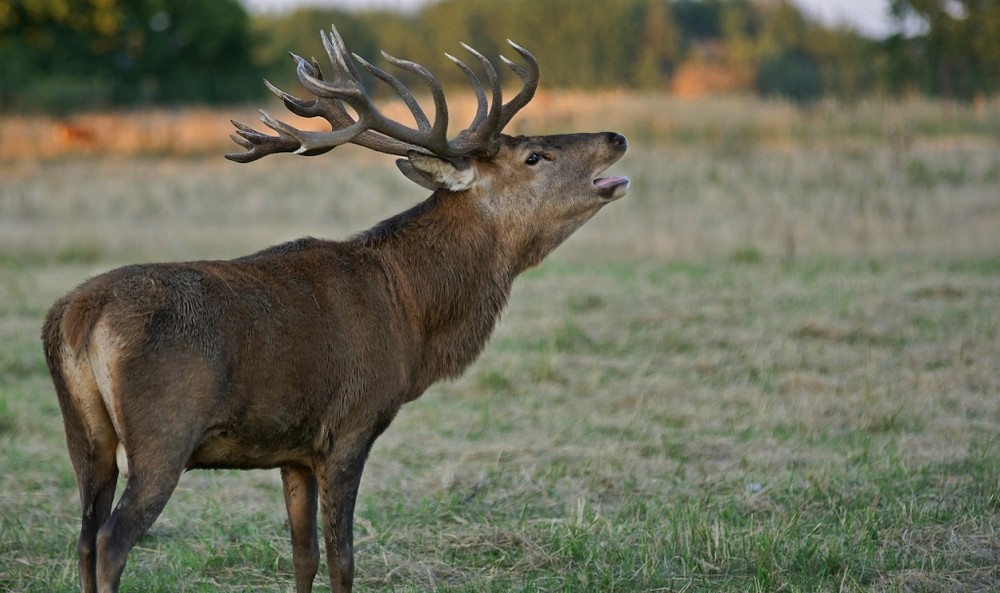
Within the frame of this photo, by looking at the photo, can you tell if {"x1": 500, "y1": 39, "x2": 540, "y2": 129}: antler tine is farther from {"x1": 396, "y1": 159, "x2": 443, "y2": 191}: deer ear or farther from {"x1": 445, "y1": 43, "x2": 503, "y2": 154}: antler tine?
{"x1": 396, "y1": 159, "x2": 443, "y2": 191}: deer ear

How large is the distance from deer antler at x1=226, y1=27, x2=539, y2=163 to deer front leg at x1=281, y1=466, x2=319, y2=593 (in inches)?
56.1

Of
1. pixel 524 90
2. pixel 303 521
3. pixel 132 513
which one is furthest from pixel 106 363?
pixel 524 90

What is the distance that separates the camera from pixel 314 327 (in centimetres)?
508

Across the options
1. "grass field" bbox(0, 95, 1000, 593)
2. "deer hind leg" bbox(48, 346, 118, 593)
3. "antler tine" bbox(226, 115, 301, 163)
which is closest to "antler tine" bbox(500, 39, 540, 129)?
"antler tine" bbox(226, 115, 301, 163)

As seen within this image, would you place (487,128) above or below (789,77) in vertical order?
below

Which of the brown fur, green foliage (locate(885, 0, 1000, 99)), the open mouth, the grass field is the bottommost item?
the grass field

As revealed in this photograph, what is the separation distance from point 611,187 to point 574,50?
51.0m

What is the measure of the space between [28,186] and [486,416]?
16588mm

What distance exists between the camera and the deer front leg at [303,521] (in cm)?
536

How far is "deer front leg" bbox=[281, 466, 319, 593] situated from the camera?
536cm

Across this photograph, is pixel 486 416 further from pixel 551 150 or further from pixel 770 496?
pixel 551 150

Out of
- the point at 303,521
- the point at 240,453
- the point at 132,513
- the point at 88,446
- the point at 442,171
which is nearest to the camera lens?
the point at 132,513

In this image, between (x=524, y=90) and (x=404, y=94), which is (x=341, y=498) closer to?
(x=404, y=94)

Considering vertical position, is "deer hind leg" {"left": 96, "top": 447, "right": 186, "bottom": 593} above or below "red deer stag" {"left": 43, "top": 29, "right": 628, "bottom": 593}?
below
